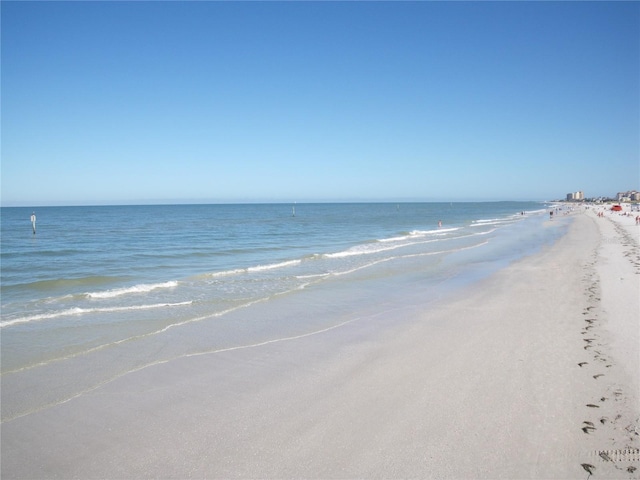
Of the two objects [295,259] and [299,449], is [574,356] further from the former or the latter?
[295,259]

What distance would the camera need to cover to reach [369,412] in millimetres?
5516

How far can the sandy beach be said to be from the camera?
Result: 14.6ft

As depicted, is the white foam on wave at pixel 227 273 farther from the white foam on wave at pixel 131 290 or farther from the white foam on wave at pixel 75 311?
the white foam on wave at pixel 75 311

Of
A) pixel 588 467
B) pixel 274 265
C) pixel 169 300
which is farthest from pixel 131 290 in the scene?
pixel 588 467

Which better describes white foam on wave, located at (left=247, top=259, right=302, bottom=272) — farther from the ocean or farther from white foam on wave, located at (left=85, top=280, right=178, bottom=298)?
white foam on wave, located at (left=85, top=280, right=178, bottom=298)

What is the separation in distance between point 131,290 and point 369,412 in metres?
11.4

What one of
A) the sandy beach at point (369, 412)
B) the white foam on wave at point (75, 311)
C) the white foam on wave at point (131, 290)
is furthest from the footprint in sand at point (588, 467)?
the white foam on wave at point (131, 290)

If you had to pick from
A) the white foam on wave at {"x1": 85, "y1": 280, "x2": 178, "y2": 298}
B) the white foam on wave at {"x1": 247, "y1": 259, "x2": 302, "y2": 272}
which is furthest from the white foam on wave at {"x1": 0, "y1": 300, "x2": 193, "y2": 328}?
the white foam on wave at {"x1": 247, "y1": 259, "x2": 302, "y2": 272}

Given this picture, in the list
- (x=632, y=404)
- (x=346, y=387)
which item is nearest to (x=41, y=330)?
(x=346, y=387)

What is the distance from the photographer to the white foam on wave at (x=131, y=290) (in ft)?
44.4

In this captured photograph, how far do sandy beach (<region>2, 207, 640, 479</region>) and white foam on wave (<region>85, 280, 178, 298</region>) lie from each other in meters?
7.43

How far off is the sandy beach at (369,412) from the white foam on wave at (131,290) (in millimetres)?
7430

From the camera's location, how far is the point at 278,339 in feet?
29.1

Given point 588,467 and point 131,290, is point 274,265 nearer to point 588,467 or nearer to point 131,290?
point 131,290
